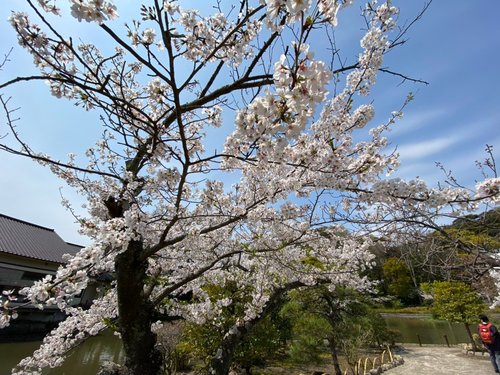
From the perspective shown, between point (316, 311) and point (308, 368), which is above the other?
point (316, 311)

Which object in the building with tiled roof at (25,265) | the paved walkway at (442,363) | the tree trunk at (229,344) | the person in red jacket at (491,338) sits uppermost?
the building with tiled roof at (25,265)

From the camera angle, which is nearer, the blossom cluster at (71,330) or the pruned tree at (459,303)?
the blossom cluster at (71,330)

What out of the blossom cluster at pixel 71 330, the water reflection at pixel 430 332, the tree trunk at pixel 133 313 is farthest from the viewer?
the water reflection at pixel 430 332

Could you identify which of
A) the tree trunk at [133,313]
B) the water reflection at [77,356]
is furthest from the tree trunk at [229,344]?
the water reflection at [77,356]

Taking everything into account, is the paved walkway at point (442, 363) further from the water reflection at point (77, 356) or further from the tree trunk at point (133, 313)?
the water reflection at point (77, 356)

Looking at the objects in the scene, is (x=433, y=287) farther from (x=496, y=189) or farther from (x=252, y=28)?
(x=252, y=28)

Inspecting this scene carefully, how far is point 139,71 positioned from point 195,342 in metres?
7.45

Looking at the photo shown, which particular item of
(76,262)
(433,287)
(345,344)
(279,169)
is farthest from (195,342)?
(433,287)

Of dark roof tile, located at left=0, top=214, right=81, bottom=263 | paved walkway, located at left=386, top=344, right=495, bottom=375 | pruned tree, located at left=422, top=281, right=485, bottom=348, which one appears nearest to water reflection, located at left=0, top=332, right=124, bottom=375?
dark roof tile, located at left=0, top=214, right=81, bottom=263

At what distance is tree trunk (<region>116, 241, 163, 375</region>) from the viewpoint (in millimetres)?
3471

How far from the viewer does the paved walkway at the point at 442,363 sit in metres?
8.59

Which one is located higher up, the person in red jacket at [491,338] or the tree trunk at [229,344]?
the tree trunk at [229,344]

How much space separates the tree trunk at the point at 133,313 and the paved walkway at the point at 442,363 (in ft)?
27.2

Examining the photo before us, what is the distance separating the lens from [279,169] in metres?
3.07
